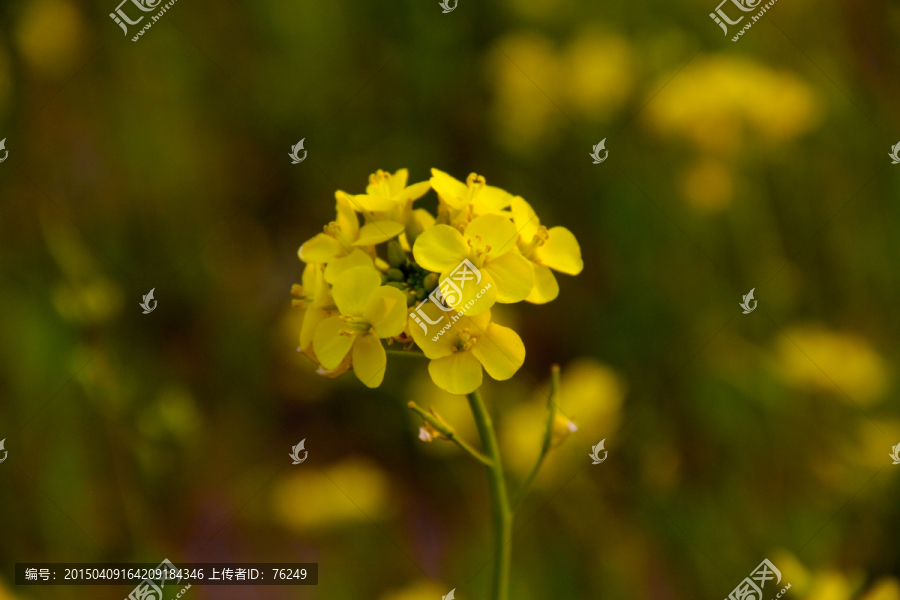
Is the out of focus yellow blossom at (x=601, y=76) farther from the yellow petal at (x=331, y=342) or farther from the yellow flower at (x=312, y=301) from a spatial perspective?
the yellow petal at (x=331, y=342)

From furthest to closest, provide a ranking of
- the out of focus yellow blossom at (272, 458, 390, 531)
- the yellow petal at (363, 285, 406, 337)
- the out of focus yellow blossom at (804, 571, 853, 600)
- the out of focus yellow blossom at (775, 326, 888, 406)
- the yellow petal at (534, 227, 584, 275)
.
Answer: the out of focus yellow blossom at (272, 458, 390, 531) → the out of focus yellow blossom at (775, 326, 888, 406) → the out of focus yellow blossom at (804, 571, 853, 600) → the yellow petal at (534, 227, 584, 275) → the yellow petal at (363, 285, 406, 337)

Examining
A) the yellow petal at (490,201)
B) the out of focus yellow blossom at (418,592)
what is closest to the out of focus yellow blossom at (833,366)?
the out of focus yellow blossom at (418,592)

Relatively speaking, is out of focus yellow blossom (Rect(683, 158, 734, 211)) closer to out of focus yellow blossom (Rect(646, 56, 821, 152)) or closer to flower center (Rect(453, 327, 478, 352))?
out of focus yellow blossom (Rect(646, 56, 821, 152))

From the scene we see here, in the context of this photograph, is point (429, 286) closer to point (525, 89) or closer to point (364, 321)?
point (364, 321)

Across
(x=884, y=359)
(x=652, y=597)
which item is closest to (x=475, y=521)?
(x=652, y=597)

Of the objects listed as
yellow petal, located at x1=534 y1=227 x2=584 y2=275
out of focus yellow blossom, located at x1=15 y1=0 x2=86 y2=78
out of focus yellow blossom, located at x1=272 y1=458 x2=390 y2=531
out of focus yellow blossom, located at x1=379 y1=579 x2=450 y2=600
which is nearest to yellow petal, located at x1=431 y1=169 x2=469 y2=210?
yellow petal, located at x1=534 y1=227 x2=584 y2=275

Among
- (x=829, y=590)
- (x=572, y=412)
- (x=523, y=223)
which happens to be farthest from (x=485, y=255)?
(x=572, y=412)

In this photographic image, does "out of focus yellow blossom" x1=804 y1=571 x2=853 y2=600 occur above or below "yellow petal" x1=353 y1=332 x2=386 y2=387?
below
